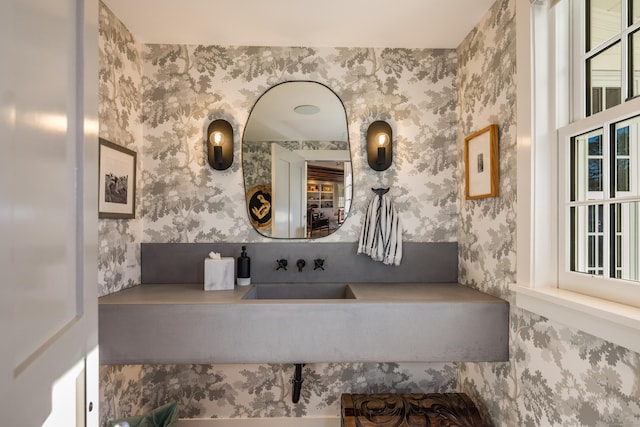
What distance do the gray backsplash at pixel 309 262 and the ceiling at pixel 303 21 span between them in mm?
1182

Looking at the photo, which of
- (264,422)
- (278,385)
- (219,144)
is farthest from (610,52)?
(264,422)

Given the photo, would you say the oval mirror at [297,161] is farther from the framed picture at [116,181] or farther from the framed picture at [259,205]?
the framed picture at [116,181]

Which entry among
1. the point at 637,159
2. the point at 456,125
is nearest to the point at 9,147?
the point at 637,159

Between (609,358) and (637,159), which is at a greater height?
(637,159)

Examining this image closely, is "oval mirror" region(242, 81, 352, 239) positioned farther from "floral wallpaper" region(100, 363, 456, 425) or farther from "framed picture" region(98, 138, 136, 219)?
"floral wallpaper" region(100, 363, 456, 425)

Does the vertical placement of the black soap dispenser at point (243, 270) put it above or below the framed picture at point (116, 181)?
below

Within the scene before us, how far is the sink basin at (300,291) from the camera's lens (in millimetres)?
2055

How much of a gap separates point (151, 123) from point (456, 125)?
182 cm

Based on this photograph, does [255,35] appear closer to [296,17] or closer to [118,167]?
[296,17]

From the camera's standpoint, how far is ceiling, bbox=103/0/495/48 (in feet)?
5.67

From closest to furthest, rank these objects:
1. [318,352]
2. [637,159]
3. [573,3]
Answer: [637,159], [573,3], [318,352]

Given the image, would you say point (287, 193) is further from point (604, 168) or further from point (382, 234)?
point (604, 168)

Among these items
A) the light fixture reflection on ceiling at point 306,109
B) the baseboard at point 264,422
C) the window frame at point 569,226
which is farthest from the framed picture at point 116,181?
the window frame at point 569,226

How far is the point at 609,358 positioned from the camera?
107 cm
